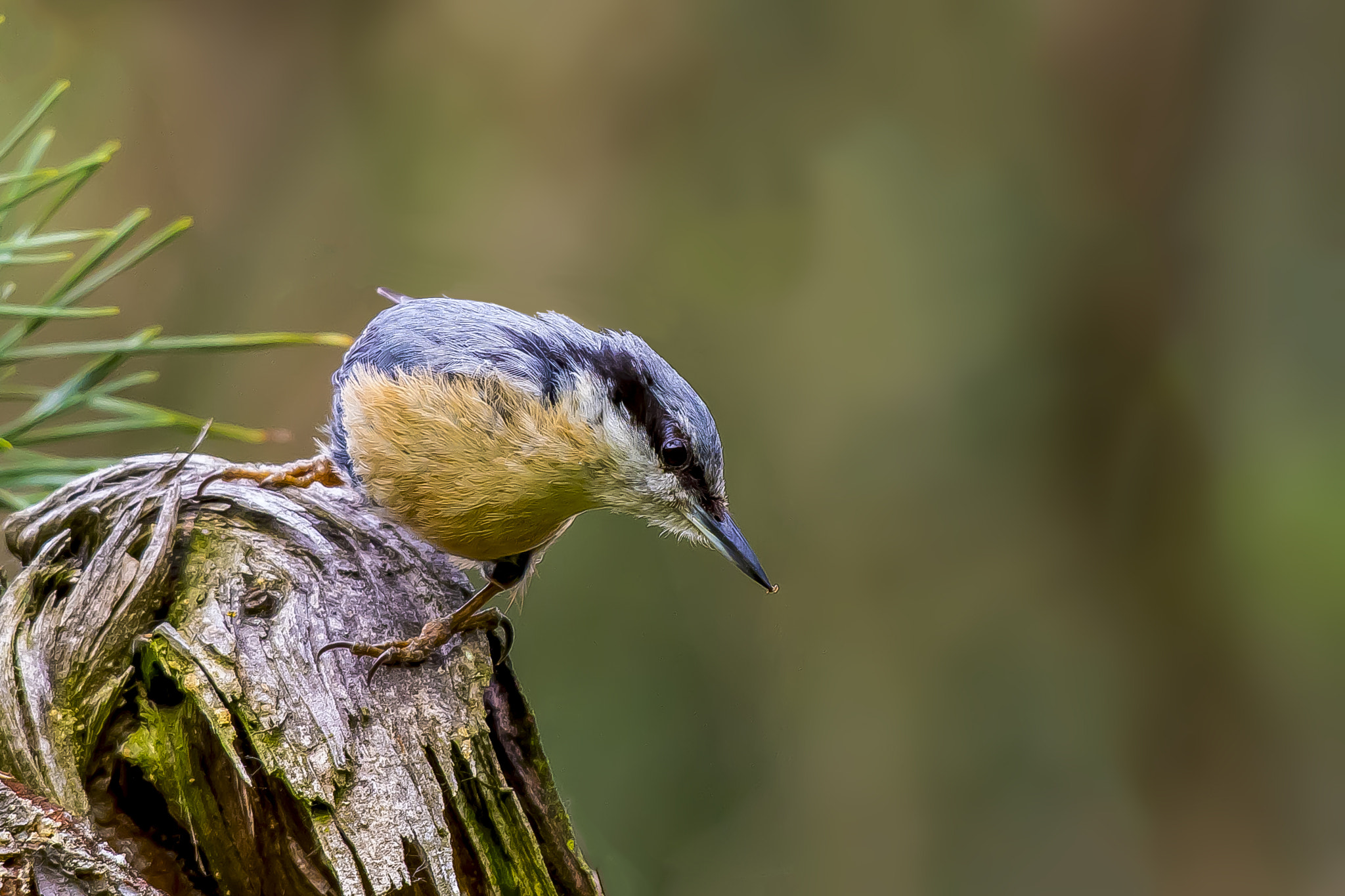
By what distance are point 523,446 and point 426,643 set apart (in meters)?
0.28

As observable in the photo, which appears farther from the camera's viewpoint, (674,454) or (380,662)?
(674,454)

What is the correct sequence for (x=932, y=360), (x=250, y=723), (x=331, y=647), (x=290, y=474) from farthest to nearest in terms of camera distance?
(x=932, y=360)
(x=290, y=474)
(x=331, y=647)
(x=250, y=723)

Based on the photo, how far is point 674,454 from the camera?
4.31 feet

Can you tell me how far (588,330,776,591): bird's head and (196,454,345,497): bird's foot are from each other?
0.48m

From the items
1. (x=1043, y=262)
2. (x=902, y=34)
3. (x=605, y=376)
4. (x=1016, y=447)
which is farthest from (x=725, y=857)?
(x=902, y=34)

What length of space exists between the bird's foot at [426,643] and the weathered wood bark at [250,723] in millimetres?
13

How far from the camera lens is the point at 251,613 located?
1.16m

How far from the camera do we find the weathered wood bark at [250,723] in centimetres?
97

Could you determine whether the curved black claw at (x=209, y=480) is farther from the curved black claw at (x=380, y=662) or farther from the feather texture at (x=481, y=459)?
the curved black claw at (x=380, y=662)

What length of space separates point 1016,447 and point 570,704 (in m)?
1.54

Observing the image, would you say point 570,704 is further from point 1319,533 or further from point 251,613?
point 1319,533

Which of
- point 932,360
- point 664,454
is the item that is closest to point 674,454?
point 664,454

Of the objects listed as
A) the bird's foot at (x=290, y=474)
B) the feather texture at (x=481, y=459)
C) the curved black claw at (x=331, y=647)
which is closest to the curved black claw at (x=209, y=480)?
the bird's foot at (x=290, y=474)

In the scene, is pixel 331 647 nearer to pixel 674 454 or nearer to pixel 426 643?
pixel 426 643
